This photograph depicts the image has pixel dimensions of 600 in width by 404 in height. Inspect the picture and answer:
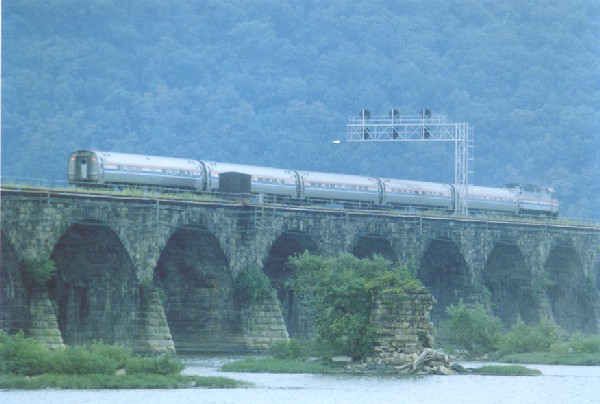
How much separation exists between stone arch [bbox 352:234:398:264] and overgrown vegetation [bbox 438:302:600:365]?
50.8 ft

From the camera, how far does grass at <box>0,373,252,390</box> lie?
51625 millimetres

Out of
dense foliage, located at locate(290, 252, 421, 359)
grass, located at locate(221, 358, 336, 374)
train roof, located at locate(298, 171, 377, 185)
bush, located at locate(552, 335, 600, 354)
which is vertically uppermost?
train roof, located at locate(298, 171, 377, 185)

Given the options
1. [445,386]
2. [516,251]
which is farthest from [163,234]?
[516,251]

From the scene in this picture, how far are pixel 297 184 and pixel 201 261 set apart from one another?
41.8 feet

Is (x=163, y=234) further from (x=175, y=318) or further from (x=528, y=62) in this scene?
(x=528, y=62)

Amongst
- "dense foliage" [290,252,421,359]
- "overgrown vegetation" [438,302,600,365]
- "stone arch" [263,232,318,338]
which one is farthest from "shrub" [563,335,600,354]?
"dense foliage" [290,252,421,359]

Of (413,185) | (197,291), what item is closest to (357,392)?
(197,291)

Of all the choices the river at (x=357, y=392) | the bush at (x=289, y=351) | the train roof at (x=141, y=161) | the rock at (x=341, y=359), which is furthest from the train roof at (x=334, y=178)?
the river at (x=357, y=392)

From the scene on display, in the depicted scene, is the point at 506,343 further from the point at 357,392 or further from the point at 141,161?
the point at 357,392

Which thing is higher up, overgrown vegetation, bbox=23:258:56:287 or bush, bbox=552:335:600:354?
overgrown vegetation, bbox=23:258:56:287

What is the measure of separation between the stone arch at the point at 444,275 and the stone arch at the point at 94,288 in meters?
31.1

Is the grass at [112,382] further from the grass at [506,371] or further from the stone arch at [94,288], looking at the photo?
Answer: the stone arch at [94,288]

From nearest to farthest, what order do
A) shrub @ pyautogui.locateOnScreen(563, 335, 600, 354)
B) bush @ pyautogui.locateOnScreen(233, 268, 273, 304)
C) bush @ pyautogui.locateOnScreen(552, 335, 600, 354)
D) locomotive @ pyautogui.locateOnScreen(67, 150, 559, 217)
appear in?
Answer: bush @ pyautogui.locateOnScreen(552, 335, 600, 354) → shrub @ pyautogui.locateOnScreen(563, 335, 600, 354) → locomotive @ pyautogui.locateOnScreen(67, 150, 559, 217) → bush @ pyautogui.locateOnScreen(233, 268, 273, 304)

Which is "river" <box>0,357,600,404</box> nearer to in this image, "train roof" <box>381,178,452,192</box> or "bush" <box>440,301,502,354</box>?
"bush" <box>440,301,502,354</box>
